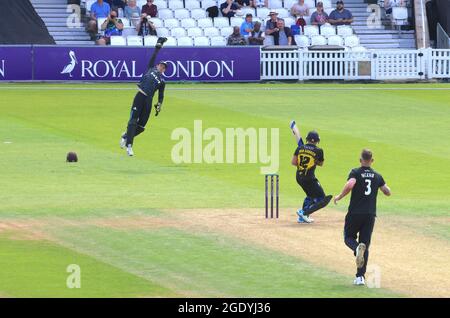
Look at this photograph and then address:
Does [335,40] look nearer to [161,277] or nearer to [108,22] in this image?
[108,22]

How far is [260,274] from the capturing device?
17.0 m

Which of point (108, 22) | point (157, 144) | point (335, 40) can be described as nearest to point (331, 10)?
point (335, 40)

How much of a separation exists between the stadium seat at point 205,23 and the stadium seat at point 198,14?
1.58ft

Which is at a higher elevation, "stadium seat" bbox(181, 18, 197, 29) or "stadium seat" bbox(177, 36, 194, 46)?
"stadium seat" bbox(181, 18, 197, 29)

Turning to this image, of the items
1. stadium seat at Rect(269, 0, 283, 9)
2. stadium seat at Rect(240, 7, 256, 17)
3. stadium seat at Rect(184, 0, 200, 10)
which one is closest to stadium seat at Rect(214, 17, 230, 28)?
stadium seat at Rect(240, 7, 256, 17)

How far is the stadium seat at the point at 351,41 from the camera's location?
48938mm

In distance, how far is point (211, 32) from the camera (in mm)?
47625

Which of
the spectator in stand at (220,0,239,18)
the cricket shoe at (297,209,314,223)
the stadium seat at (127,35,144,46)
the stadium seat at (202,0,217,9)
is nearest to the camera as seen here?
the cricket shoe at (297,209,314,223)

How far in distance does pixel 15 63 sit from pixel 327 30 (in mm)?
12069

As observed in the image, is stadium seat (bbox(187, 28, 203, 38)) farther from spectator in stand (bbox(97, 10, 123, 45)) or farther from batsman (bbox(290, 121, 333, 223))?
batsman (bbox(290, 121, 333, 223))

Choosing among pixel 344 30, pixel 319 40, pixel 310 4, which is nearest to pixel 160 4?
pixel 310 4

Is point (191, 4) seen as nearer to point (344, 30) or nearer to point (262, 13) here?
point (262, 13)

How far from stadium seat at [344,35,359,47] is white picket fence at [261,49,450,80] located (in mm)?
1986

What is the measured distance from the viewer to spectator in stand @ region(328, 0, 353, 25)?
4934 centimetres
